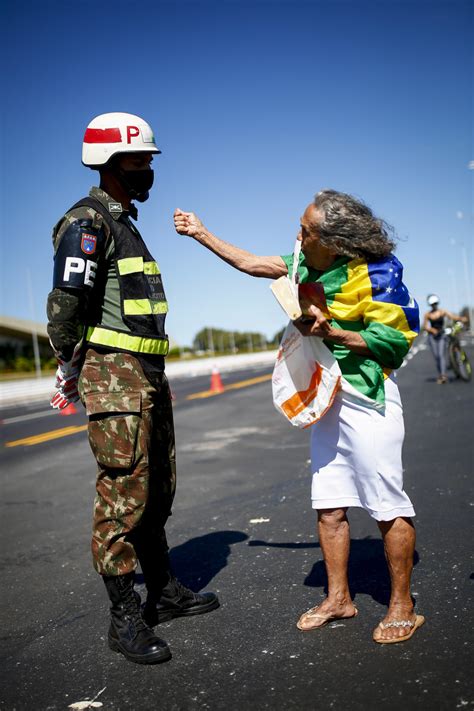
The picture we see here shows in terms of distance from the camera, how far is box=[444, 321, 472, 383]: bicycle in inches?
633

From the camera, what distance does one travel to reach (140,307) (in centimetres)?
354

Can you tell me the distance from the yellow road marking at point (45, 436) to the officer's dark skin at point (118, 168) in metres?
9.20

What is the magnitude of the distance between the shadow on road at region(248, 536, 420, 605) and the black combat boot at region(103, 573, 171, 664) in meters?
1.04

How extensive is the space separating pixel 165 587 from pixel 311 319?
5.27ft

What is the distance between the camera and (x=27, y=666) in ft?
11.2

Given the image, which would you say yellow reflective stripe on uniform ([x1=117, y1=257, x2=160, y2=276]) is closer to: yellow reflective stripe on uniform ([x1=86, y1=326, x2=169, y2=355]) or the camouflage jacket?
the camouflage jacket

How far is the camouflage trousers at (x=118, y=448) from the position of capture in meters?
3.43

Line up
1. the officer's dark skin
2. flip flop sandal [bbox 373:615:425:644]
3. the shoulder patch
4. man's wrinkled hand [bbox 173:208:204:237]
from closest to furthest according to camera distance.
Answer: flip flop sandal [bbox 373:615:425:644]
the shoulder patch
the officer's dark skin
man's wrinkled hand [bbox 173:208:204:237]

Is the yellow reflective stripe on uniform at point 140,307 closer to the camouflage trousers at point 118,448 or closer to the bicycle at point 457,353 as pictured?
the camouflage trousers at point 118,448

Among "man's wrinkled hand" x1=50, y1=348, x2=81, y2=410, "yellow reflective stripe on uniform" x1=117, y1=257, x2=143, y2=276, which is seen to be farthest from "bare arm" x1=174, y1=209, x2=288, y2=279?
"man's wrinkled hand" x1=50, y1=348, x2=81, y2=410

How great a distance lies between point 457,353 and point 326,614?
13599 mm

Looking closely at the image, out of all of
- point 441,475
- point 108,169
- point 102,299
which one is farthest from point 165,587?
point 441,475

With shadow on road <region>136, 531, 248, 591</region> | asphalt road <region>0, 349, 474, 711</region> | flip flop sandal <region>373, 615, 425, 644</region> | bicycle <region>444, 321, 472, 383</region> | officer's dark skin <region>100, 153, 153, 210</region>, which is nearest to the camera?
asphalt road <region>0, 349, 474, 711</region>

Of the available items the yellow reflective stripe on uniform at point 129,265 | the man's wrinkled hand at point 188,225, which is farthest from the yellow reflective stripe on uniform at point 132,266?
the man's wrinkled hand at point 188,225
